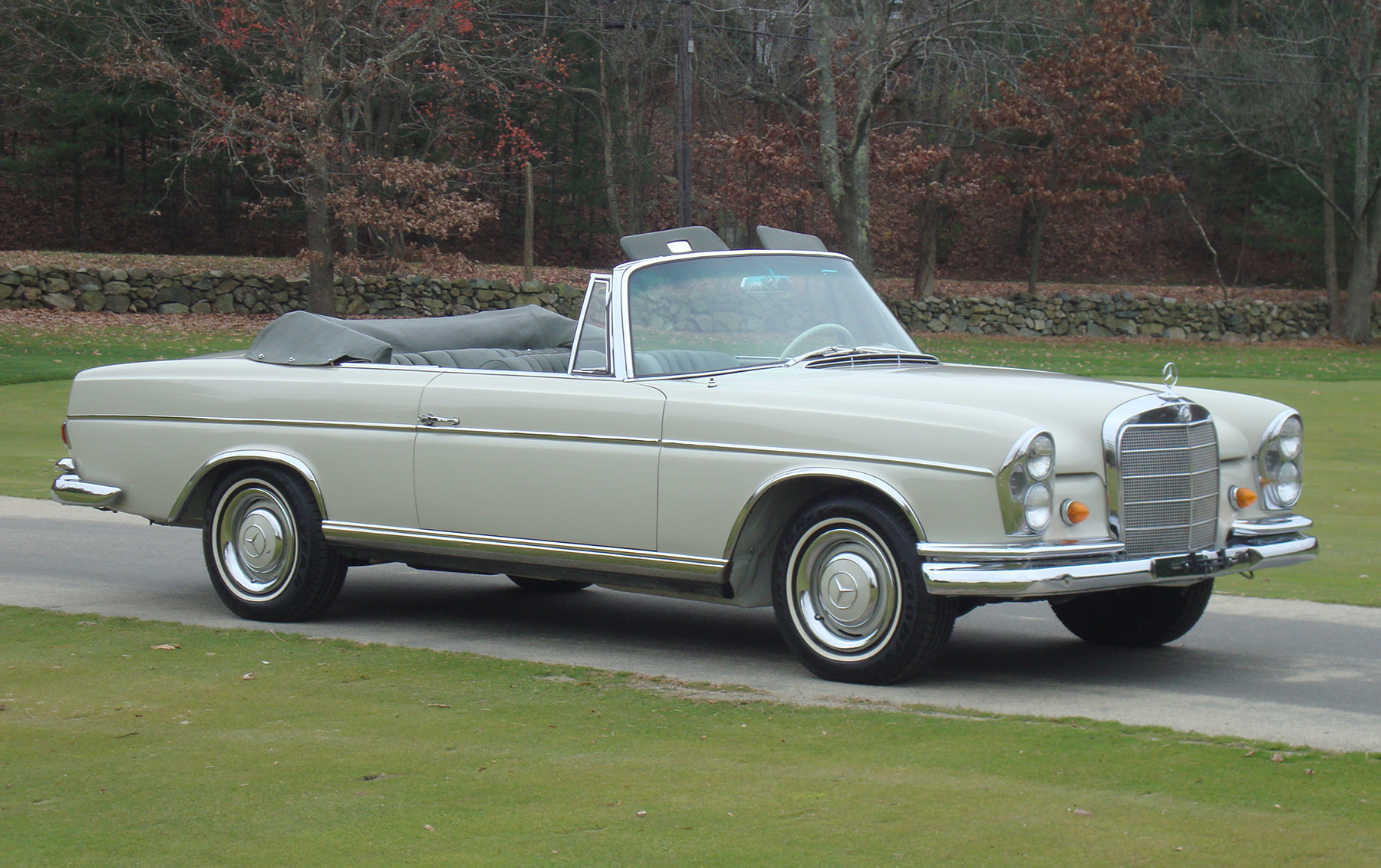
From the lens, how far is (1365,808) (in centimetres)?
451

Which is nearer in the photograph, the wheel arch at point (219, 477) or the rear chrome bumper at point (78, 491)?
the wheel arch at point (219, 477)

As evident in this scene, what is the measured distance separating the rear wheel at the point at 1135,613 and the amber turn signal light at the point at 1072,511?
3.61 ft

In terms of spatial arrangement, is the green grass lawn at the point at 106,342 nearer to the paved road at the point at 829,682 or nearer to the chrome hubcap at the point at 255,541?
the paved road at the point at 829,682

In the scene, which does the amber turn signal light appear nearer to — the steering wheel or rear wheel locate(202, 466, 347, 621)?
A: the steering wheel

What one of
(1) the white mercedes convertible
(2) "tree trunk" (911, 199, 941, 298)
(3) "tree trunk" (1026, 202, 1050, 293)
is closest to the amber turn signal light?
(1) the white mercedes convertible

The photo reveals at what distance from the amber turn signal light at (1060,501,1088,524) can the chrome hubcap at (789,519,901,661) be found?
67 cm

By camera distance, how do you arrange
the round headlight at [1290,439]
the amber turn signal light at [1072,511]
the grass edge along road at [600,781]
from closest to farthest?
the grass edge along road at [600,781], the amber turn signal light at [1072,511], the round headlight at [1290,439]

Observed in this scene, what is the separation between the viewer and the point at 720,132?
136 feet

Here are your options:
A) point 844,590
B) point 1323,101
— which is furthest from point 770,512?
point 1323,101

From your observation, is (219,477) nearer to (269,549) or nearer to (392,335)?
(269,549)

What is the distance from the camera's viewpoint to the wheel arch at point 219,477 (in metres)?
7.64

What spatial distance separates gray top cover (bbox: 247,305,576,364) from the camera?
25.8ft

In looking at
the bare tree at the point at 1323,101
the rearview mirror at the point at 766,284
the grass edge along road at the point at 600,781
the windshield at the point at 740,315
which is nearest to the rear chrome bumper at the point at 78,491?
the grass edge along road at the point at 600,781

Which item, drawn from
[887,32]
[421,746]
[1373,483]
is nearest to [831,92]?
[887,32]
